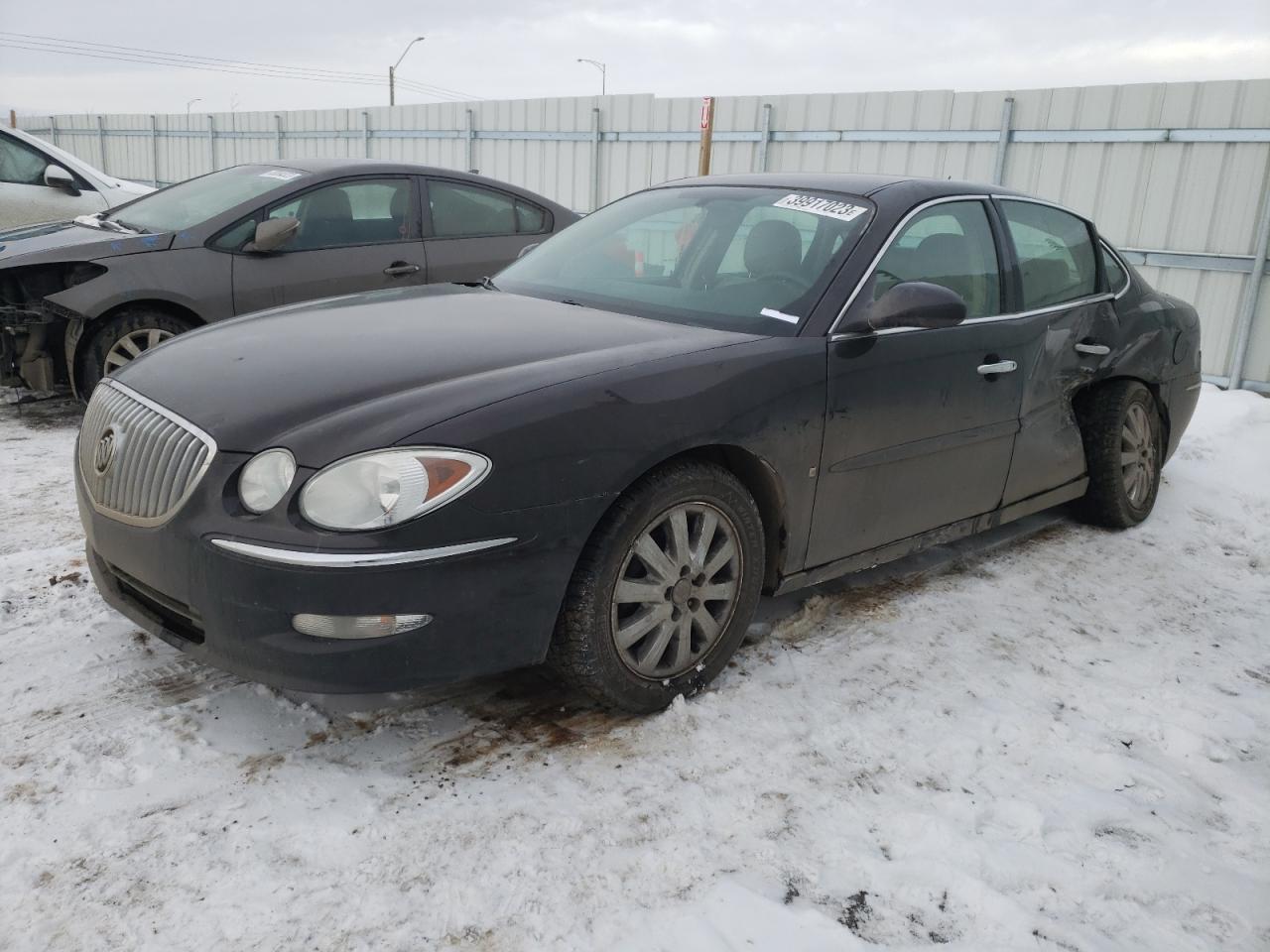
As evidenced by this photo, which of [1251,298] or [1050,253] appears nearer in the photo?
[1050,253]

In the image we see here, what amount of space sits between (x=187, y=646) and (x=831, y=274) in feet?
7.37

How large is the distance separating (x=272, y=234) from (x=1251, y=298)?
26.1ft

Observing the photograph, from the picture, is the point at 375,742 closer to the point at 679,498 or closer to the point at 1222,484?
the point at 679,498

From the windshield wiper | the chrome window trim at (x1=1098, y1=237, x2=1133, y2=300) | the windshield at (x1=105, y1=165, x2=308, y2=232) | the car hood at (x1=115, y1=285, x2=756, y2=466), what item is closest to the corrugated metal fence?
the chrome window trim at (x1=1098, y1=237, x2=1133, y2=300)

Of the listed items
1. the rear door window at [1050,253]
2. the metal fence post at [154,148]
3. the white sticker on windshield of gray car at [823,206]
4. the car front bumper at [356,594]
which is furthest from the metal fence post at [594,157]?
the metal fence post at [154,148]

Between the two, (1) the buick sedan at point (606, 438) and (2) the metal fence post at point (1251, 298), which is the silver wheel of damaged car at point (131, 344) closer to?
(1) the buick sedan at point (606, 438)

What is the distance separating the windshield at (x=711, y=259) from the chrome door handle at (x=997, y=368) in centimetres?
74

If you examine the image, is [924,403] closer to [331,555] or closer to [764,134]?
[331,555]

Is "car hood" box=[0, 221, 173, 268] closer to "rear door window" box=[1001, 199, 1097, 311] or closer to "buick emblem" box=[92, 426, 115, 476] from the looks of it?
"buick emblem" box=[92, 426, 115, 476]

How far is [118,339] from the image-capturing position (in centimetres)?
570

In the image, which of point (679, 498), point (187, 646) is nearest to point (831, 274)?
point (679, 498)

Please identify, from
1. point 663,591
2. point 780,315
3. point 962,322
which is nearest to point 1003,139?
point 962,322

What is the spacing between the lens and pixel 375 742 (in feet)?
9.29

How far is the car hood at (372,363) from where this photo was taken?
2564 millimetres
